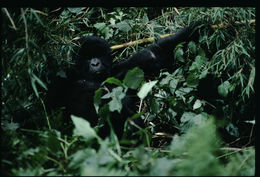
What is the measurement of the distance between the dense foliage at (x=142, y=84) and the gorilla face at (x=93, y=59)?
0.59ft

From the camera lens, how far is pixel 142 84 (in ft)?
7.11

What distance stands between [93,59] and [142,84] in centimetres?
67

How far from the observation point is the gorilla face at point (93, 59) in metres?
2.58

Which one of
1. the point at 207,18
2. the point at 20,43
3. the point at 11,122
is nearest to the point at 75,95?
the point at 11,122

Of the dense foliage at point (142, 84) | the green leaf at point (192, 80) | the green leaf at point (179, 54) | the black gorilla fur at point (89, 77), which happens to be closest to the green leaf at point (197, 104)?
the dense foliage at point (142, 84)

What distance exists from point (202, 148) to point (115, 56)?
2.19 metres

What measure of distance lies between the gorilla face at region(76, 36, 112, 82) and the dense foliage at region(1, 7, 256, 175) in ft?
0.59

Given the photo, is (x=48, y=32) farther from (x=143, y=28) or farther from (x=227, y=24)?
(x=227, y=24)

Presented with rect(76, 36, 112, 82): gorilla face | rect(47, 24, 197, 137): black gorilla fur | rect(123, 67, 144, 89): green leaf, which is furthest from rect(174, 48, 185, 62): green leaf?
rect(123, 67, 144, 89): green leaf

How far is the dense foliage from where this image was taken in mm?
1417

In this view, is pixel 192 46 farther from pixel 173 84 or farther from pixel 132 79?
pixel 132 79

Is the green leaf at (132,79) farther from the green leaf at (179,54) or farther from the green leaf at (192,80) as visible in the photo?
the green leaf at (179,54)

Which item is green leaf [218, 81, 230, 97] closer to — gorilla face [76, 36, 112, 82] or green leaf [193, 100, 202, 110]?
green leaf [193, 100, 202, 110]

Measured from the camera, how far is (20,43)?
1.81 meters
